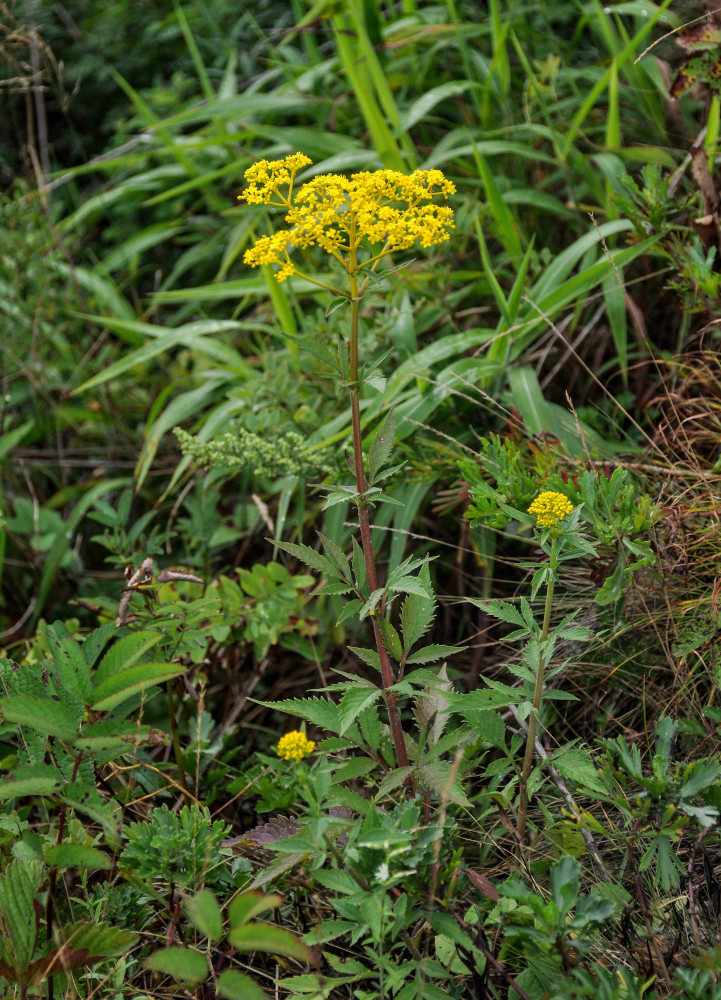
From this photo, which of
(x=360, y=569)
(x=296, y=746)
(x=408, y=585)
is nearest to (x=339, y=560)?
(x=360, y=569)

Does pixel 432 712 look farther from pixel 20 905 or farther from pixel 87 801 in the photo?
pixel 20 905

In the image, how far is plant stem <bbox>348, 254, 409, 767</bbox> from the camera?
Result: 1.06 metres

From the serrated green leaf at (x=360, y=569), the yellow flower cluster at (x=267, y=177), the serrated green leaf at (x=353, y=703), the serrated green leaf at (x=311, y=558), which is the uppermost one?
the yellow flower cluster at (x=267, y=177)

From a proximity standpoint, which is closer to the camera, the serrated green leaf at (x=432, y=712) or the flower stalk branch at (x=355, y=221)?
the flower stalk branch at (x=355, y=221)

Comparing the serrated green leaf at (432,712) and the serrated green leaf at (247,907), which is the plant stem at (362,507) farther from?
the serrated green leaf at (247,907)

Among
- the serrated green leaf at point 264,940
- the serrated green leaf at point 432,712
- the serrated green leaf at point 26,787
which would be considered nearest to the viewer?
the serrated green leaf at point 264,940

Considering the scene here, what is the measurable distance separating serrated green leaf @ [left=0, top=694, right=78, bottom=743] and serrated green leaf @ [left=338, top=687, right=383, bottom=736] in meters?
0.33

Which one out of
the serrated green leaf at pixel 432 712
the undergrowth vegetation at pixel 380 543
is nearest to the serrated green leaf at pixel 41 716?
the undergrowth vegetation at pixel 380 543

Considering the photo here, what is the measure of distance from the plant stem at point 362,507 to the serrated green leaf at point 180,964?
1.24ft

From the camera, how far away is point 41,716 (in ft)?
3.36

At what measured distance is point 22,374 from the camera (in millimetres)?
2582

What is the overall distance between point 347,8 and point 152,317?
1.16 meters

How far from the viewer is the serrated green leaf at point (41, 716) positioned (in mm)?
996

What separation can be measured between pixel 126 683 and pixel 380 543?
79 cm
